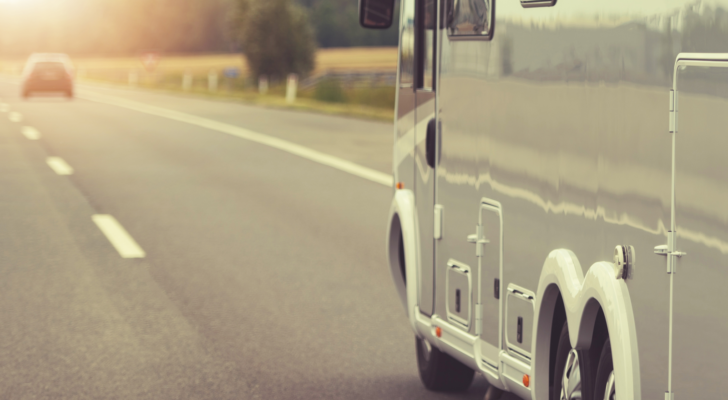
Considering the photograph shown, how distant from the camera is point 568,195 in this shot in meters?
3.67

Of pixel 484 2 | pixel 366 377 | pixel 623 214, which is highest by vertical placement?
pixel 484 2

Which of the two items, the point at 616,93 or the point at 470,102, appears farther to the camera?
the point at 470,102

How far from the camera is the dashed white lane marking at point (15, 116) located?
2628cm

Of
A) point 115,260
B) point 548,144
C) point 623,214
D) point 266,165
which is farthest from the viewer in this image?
point 266,165

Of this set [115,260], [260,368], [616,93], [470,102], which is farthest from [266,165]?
[616,93]

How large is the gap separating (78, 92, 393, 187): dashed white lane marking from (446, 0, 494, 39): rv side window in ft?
29.5

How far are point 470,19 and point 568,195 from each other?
1201 millimetres

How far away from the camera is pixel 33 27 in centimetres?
15875

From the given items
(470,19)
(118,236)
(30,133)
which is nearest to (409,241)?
(470,19)

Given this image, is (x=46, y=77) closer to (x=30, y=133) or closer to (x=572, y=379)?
(x=30, y=133)

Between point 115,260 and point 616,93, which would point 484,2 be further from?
point 115,260

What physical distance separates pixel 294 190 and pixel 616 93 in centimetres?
1024

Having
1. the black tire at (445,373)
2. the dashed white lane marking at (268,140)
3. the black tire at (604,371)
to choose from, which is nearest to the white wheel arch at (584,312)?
the black tire at (604,371)

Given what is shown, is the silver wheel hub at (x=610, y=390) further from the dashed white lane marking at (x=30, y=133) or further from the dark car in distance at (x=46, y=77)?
the dark car in distance at (x=46, y=77)
